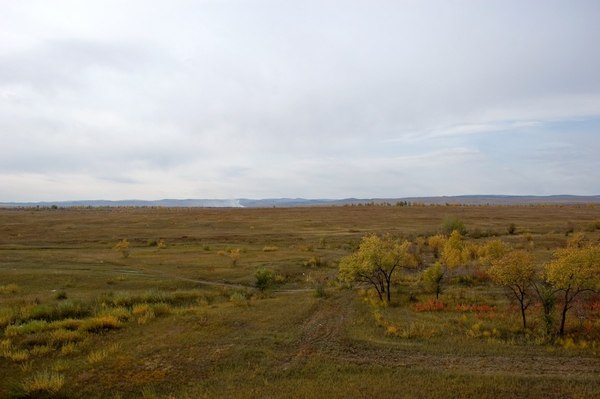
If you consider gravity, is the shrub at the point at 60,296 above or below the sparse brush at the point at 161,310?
above

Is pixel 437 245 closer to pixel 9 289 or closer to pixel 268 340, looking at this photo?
pixel 268 340

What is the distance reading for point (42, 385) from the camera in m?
12.4

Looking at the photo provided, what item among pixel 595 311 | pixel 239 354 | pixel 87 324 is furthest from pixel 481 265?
pixel 87 324

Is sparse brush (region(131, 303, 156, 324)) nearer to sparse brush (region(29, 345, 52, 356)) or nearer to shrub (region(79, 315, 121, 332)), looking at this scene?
shrub (region(79, 315, 121, 332))

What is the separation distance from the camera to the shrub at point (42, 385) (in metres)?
12.3

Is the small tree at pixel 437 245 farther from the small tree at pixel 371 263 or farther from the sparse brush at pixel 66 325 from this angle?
the sparse brush at pixel 66 325

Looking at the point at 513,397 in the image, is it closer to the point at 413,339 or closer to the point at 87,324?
the point at 413,339

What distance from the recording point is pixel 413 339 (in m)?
17.1

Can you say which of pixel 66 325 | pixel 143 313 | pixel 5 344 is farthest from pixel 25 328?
pixel 143 313

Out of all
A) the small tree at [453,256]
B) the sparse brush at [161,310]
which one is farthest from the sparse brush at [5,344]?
the small tree at [453,256]

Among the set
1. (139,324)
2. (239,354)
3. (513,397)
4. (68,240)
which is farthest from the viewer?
(68,240)

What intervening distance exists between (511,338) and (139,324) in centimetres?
1600

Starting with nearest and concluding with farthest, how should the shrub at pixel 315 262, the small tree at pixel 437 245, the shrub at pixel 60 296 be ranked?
the shrub at pixel 60 296 → the shrub at pixel 315 262 → the small tree at pixel 437 245

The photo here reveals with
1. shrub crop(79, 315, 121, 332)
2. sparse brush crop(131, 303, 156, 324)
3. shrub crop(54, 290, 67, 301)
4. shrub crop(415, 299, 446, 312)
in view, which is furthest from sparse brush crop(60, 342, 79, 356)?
shrub crop(415, 299, 446, 312)
